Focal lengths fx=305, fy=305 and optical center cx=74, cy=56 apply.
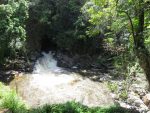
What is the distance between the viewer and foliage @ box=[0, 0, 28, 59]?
18578 mm

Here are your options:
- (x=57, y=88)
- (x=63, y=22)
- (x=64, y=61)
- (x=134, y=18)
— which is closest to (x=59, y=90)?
(x=57, y=88)

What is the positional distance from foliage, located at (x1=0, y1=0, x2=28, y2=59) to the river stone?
2172 mm

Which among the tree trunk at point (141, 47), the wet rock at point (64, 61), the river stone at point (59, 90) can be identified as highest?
the tree trunk at point (141, 47)

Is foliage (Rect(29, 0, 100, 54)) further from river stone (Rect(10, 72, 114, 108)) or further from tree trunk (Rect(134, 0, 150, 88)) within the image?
tree trunk (Rect(134, 0, 150, 88))

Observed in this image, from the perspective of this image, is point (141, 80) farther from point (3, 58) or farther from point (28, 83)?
point (3, 58)

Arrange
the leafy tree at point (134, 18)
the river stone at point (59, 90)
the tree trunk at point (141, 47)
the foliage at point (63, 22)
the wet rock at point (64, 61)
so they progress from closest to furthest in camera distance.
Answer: the leafy tree at point (134, 18) → the tree trunk at point (141, 47) → the river stone at point (59, 90) → the wet rock at point (64, 61) → the foliage at point (63, 22)

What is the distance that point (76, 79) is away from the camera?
19766 millimetres

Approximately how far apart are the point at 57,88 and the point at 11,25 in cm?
481

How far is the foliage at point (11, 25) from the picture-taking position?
1858cm

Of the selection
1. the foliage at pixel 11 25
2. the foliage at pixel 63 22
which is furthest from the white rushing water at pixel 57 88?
the foliage at pixel 63 22

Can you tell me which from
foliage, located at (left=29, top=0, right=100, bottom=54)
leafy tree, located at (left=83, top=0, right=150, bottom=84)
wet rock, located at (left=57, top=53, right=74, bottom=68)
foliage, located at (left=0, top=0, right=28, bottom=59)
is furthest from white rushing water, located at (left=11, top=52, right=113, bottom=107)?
leafy tree, located at (left=83, top=0, right=150, bottom=84)

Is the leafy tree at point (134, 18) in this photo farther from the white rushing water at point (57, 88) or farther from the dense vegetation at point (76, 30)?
the white rushing water at point (57, 88)

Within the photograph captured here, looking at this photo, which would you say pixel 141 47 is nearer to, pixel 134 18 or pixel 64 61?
pixel 134 18

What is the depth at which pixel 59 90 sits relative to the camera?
17375 millimetres
